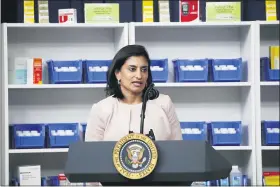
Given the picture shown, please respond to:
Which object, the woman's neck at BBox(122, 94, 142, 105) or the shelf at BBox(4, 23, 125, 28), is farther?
the shelf at BBox(4, 23, 125, 28)

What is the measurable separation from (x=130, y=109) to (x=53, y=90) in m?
2.34

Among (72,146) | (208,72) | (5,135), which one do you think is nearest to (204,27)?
(208,72)

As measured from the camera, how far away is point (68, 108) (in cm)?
451

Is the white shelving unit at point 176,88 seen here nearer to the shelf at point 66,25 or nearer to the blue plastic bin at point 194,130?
the shelf at point 66,25

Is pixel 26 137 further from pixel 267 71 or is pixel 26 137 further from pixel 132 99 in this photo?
pixel 132 99

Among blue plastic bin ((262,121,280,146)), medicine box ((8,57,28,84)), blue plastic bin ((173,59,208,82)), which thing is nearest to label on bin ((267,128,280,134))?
blue plastic bin ((262,121,280,146))

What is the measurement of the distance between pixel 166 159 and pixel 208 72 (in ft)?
9.84

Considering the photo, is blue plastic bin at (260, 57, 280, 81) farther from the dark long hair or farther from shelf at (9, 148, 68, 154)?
the dark long hair

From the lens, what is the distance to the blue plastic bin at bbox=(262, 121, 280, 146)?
4.30 meters

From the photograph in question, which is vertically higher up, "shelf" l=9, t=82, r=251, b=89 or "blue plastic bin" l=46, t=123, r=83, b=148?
"shelf" l=9, t=82, r=251, b=89

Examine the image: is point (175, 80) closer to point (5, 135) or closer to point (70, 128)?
point (70, 128)

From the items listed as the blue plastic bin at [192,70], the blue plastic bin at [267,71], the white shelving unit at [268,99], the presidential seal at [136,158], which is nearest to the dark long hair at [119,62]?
the presidential seal at [136,158]

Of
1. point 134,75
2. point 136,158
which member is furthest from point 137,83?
point 136,158

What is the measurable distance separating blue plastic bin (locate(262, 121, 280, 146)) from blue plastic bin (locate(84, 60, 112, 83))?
1.24m
